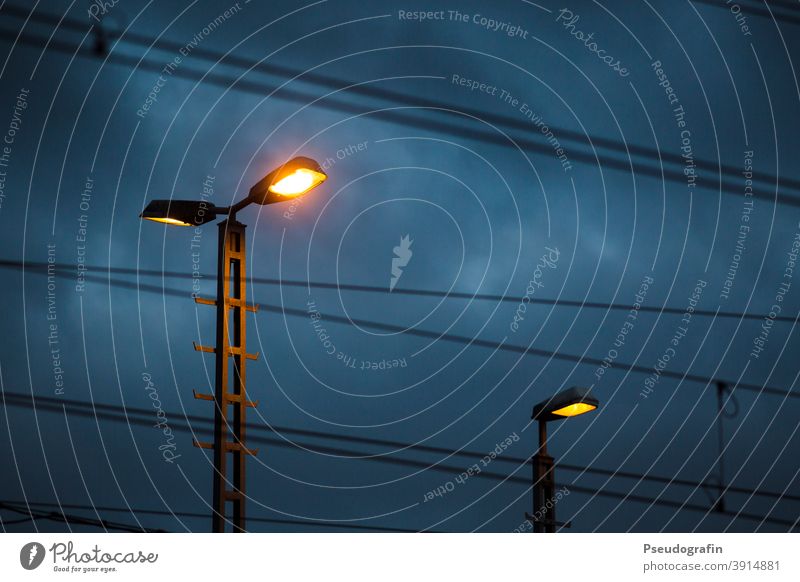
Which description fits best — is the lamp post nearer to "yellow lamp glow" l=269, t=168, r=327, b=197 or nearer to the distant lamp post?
"yellow lamp glow" l=269, t=168, r=327, b=197

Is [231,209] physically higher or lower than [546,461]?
higher

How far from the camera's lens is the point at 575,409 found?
17.2 m

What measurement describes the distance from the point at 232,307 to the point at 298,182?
51.6 inches

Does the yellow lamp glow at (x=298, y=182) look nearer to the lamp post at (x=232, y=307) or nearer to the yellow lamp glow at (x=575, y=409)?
the lamp post at (x=232, y=307)

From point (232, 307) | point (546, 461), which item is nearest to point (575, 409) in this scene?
point (546, 461)

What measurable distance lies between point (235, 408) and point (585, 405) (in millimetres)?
6821

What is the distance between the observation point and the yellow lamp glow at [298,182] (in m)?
11.3

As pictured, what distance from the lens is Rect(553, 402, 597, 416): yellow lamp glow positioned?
55.9 ft
